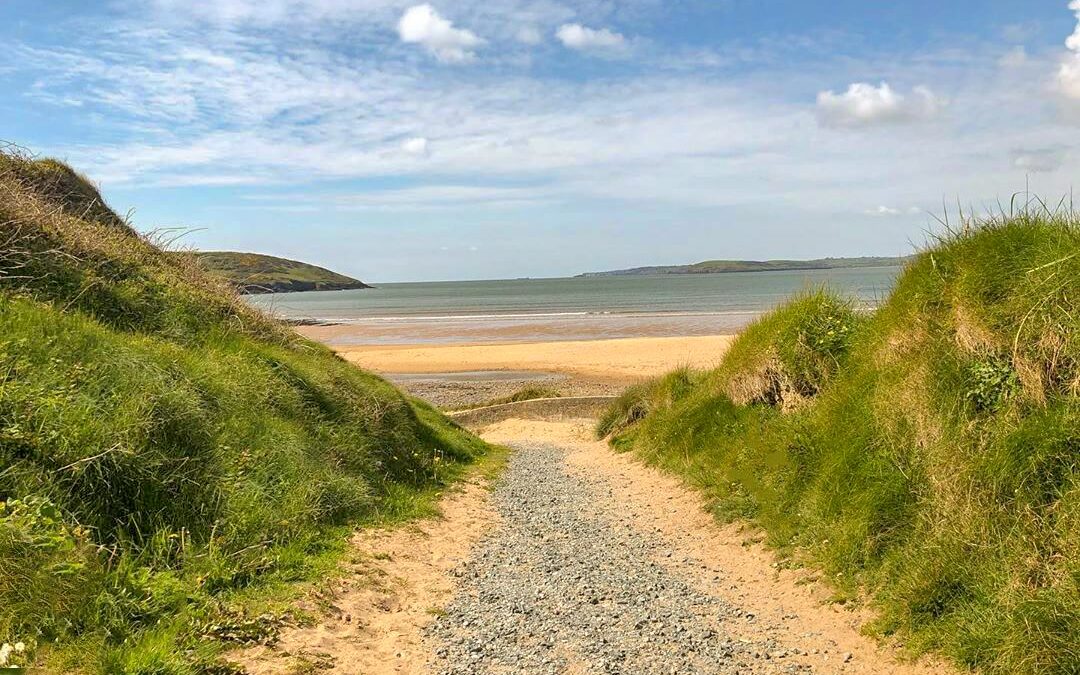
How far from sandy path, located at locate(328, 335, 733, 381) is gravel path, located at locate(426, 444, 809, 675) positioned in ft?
84.5

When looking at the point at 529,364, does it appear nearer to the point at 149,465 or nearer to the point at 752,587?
the point at 752,587

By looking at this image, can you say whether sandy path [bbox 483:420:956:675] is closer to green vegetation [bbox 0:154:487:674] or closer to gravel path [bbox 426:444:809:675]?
gravel path [bbox 426:444:809:675]

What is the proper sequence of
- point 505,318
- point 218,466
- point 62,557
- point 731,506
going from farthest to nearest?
point 505,318 < point 731,506 < point 218,466 < point 62,557

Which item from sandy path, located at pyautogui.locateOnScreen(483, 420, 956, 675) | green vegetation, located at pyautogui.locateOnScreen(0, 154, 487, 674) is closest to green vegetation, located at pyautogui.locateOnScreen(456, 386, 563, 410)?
sandy path, located at pyautogui.locateOnScreen(483, 420, 956, 675)

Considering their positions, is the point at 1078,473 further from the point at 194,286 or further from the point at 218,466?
the point at 194,286

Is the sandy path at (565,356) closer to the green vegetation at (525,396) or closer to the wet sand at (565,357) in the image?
the wet sand at (565,357)

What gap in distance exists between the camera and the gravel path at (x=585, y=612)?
17.6 ft

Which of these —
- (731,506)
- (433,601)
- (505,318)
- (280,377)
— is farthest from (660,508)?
(505,318)

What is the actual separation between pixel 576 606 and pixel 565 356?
36934 millimetres

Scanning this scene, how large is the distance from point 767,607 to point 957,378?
277cm

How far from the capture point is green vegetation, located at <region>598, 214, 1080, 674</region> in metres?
4.91

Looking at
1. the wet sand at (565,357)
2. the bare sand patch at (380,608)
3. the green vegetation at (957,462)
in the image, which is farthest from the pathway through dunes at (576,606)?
the wet sand at (565,357)

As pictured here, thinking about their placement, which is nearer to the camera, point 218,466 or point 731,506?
point 218,466

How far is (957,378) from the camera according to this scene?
664 centimetres
